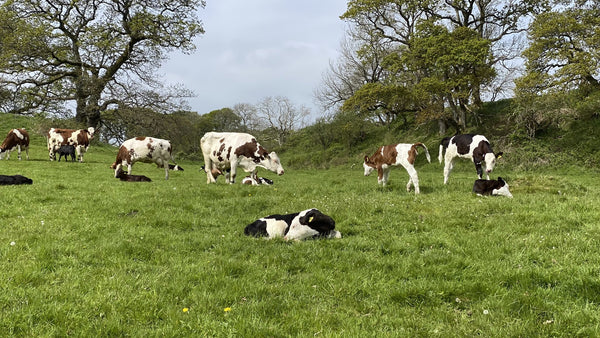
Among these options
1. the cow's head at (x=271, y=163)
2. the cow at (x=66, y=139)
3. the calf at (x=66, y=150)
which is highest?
the cow at (x=66, y=139)

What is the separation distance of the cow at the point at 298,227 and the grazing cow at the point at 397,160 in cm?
575

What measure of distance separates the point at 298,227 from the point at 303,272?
1.58m

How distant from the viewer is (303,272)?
15.3 ft

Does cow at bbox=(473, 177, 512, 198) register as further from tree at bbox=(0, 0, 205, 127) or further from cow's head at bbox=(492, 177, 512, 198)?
tree at bbox=(0, 0, 205, 127)

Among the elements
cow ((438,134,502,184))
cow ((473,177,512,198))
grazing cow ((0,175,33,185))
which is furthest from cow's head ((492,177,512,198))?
grazing cow ((0,175,33,185))

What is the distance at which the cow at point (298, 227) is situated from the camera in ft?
20.2

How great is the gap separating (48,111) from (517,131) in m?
38.2

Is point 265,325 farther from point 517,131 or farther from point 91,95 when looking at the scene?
point 91,95

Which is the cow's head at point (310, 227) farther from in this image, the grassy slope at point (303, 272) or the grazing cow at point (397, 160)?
the grazing cow at point (397, 160)

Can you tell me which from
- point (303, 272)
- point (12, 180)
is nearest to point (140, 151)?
point (12, 180)

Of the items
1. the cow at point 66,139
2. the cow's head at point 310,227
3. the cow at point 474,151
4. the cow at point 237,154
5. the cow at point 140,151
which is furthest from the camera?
the cow at point 66,139

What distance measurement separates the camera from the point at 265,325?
3227mm

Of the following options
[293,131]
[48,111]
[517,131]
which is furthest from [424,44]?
[293,131]

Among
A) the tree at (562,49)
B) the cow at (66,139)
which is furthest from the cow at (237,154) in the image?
the tree at (562,49)
